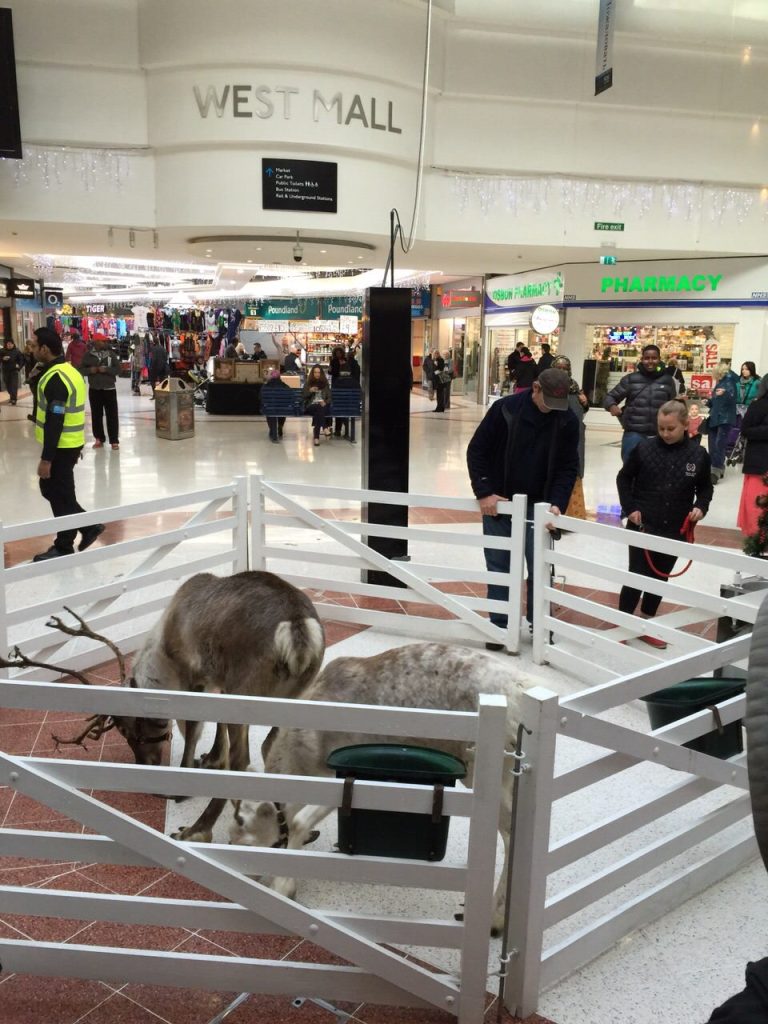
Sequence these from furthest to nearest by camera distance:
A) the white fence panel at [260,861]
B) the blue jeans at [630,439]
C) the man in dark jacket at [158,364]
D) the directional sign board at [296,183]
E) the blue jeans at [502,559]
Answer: the man in dark jacket at [158,364], the directional sign board at [296,183], the blue jeans at [630,439], the blue jeans at [502,559], the white fence panel at [260,861]

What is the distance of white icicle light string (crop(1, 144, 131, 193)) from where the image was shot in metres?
12.6

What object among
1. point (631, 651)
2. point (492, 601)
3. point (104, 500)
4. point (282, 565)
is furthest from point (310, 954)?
point (104, 500)

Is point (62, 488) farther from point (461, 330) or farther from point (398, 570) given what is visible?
point (461, 330)

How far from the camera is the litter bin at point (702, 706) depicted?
9.52ft

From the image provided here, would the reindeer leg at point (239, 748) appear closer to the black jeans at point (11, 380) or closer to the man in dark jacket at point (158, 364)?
the man in dark jacket at point (158, 364)

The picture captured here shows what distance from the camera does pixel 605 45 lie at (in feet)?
38.5

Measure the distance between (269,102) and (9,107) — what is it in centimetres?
360

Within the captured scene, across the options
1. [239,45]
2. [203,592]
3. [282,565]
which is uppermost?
[239,45]

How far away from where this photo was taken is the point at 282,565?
280 inches

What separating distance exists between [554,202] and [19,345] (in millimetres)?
19844

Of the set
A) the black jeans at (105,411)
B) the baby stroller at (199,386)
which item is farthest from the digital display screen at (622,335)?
the black jeans at (105,411)

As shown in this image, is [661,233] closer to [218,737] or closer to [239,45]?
[239,45]

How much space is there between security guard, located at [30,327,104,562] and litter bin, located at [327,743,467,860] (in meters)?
4.91

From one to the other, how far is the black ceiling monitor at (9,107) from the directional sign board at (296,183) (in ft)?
11.3
